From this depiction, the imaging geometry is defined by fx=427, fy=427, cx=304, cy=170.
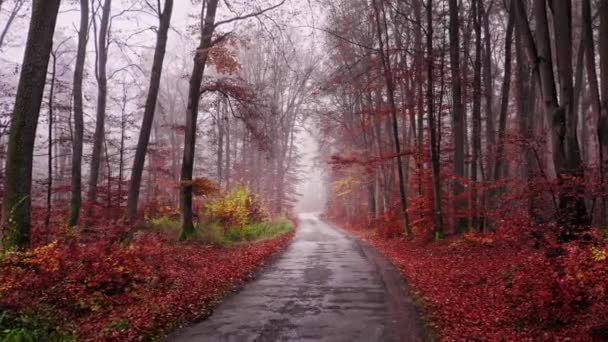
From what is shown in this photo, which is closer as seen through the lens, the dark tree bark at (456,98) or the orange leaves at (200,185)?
the dark tree bark at (456,98)

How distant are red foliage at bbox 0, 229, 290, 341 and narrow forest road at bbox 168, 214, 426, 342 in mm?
512

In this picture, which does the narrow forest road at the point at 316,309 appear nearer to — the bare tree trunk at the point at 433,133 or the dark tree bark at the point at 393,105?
the bare tree trunk at the point at 433,133

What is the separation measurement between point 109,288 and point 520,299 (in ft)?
22.9

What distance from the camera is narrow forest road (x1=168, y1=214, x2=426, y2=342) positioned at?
596 cm

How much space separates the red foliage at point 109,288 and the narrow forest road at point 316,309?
512 millimetres

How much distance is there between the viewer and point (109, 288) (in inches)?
302

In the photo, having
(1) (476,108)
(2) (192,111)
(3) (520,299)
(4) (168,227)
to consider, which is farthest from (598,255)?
(4) (168,227)

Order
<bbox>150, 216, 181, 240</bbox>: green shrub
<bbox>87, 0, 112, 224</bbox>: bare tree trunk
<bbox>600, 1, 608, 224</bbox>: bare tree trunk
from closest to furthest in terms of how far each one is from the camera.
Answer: <bbox>600, 1, 608, 224</bbox>: bare tree trunk
<bbox>150, 216, 181, 240</bbox>: green shrub
<bbox>87, 0, 112, 224</bbox>: bare tree trunk

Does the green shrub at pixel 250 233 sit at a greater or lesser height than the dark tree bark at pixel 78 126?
lesser

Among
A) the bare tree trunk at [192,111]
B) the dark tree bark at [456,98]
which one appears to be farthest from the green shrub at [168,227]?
the dark tree bark at [456,98]

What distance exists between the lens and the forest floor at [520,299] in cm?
539

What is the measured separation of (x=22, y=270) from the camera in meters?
6.92

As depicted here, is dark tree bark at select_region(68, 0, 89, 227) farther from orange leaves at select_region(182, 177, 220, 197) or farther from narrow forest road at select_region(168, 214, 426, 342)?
narrow forest road at select_region(168, 214, 426, 342)

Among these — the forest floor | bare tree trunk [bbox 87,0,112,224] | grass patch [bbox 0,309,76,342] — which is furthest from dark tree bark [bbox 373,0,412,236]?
grass patch [bbox 0,309,76,342]
